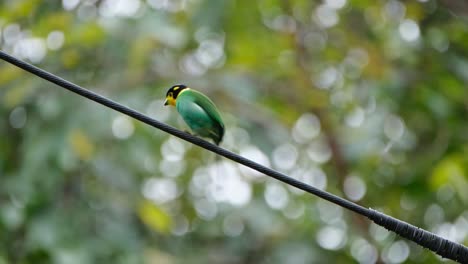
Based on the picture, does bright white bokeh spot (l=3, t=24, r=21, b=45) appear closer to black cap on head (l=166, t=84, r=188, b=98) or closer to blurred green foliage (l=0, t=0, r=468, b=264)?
blurred green foliage (l=0, t=0, r=468, b=264)

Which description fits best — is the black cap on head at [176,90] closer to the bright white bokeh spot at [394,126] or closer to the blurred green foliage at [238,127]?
the blurred green foliage at [238,127]

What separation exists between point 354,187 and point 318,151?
77cm

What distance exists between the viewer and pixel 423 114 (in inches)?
211

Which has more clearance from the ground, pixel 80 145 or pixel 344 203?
pixel 344 203

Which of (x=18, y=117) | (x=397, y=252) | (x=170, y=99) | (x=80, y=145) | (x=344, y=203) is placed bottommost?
(x=397, y=252)

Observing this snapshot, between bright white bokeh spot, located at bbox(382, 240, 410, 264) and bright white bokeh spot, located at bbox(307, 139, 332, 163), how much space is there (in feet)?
2.56

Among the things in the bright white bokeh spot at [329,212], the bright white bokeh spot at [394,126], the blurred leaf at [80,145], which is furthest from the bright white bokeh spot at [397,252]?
the blurred leaf at [80,145]

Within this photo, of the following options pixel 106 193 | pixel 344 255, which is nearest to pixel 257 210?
pixel 344 255

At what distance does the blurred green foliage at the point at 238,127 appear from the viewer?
4184mm

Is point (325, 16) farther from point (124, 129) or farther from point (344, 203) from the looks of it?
point (344, 203)

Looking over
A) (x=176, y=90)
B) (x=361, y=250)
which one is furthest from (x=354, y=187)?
(x=176, y=90)

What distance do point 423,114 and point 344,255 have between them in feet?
3.40

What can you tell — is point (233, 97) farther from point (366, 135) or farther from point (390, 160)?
point (390, 160)

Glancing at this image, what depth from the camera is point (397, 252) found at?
5609 mm
